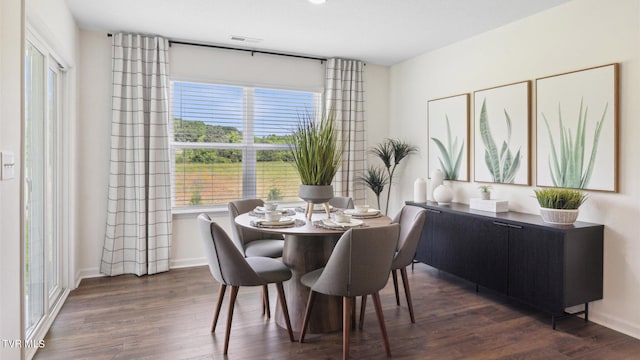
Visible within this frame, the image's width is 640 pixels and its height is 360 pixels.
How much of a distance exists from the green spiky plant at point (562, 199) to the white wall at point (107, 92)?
3.00 metres

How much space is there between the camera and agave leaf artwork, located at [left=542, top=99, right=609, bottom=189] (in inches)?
119

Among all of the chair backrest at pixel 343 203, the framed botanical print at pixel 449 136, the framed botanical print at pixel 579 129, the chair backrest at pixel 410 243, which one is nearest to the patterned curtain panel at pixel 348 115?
the framed botanical print at pixel 449 136

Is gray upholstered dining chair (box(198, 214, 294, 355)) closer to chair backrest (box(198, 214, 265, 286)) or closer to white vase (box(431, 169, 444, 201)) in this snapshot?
chair backrest (box(198, 214, 265, 286))

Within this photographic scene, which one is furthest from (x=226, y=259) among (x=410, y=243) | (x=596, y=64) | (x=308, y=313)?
(x=596, y=64)

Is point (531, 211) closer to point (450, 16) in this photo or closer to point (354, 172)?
point (450, 16)

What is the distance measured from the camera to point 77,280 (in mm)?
3852

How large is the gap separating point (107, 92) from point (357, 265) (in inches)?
131

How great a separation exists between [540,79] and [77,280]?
15.4ft

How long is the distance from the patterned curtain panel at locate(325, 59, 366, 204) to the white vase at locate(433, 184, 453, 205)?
130 cm

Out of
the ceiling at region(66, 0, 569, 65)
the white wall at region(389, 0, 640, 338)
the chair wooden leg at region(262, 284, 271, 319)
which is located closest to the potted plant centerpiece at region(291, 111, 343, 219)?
the chair wooden leg at region(262, 284, 271, 319)

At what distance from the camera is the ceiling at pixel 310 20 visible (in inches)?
129

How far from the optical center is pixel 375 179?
513 centimetres

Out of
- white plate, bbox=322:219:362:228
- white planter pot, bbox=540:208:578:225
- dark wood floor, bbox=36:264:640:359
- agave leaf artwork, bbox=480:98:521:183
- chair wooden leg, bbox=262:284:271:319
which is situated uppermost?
agave leaf artwork, bbox=480:98:521:183

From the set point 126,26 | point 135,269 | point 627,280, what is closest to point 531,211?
point 627,280
